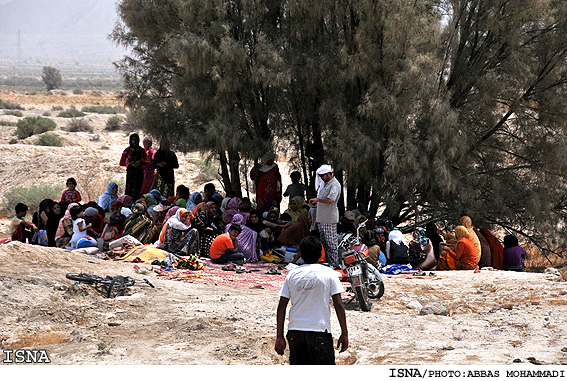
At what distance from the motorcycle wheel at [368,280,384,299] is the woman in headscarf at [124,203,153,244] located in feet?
14.8

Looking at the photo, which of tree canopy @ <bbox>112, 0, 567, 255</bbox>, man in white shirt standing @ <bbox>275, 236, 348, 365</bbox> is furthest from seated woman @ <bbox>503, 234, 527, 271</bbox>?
man in white shirt standing @ <bbox>275, 236, 348, 365</bbox>

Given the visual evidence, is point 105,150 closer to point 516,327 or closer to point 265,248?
point 265,248

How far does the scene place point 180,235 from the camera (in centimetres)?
1018

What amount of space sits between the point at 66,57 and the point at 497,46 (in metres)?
194

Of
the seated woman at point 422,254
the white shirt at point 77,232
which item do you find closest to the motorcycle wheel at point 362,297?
the seated woman at point 422,254

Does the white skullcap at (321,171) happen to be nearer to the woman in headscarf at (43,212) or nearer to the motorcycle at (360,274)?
the motorcycle at (360,274)

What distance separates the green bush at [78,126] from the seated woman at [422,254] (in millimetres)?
24767

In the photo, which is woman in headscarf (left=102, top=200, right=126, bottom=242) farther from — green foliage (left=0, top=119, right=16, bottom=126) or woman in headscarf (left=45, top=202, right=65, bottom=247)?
green foliage (left=0, top=119, right=16, bottom=126)

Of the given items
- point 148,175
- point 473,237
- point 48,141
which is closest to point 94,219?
point 148,175

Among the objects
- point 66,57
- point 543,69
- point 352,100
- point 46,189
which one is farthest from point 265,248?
point 66,57

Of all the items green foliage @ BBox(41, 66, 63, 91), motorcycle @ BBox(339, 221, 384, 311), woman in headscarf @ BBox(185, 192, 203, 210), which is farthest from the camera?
green foliage @ BBox(41, 66, 63, 91)

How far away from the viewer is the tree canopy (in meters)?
10.3

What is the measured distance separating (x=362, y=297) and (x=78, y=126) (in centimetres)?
2688

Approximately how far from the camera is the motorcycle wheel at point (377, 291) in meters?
7.50
